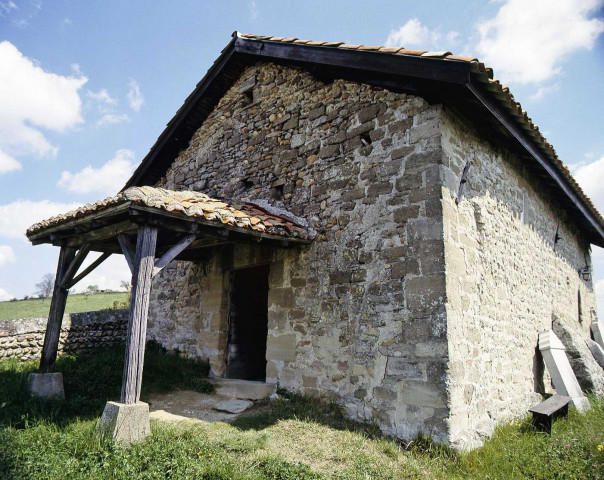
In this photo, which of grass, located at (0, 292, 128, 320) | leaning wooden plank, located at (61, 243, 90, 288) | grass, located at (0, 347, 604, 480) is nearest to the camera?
grass, located at (0, 347, 604, 480)

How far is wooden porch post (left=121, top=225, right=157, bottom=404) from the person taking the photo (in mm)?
4180

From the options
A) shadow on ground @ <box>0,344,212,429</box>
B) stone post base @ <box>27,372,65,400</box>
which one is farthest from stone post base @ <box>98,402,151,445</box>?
stone post base @ <box>27,372,65,400</box>

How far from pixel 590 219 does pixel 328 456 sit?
27.5ft

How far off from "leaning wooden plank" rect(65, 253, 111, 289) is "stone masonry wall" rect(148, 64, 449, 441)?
168 centimetres

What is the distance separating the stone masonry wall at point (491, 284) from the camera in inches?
177

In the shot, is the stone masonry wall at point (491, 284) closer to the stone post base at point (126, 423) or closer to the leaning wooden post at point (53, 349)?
the stone post base at point (126, 423)

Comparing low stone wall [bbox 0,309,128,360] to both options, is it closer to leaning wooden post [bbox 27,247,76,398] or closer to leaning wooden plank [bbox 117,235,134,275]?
leaning wooden post [bbox 27,247,76,398]

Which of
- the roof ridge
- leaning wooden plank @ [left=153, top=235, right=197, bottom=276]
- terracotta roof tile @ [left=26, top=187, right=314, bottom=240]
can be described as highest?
the roof ridge

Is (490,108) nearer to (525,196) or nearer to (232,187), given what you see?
(525,196)

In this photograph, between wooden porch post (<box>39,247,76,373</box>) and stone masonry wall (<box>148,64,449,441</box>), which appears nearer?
stone masonry wall (<box>148,64,449,441</box>)

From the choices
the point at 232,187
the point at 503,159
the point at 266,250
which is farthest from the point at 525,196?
the point at 232,187

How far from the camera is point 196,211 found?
179 inches

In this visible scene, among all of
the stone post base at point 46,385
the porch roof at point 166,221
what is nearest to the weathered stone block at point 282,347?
the porch roof at point 166,221

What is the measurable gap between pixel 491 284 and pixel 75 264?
576cm
